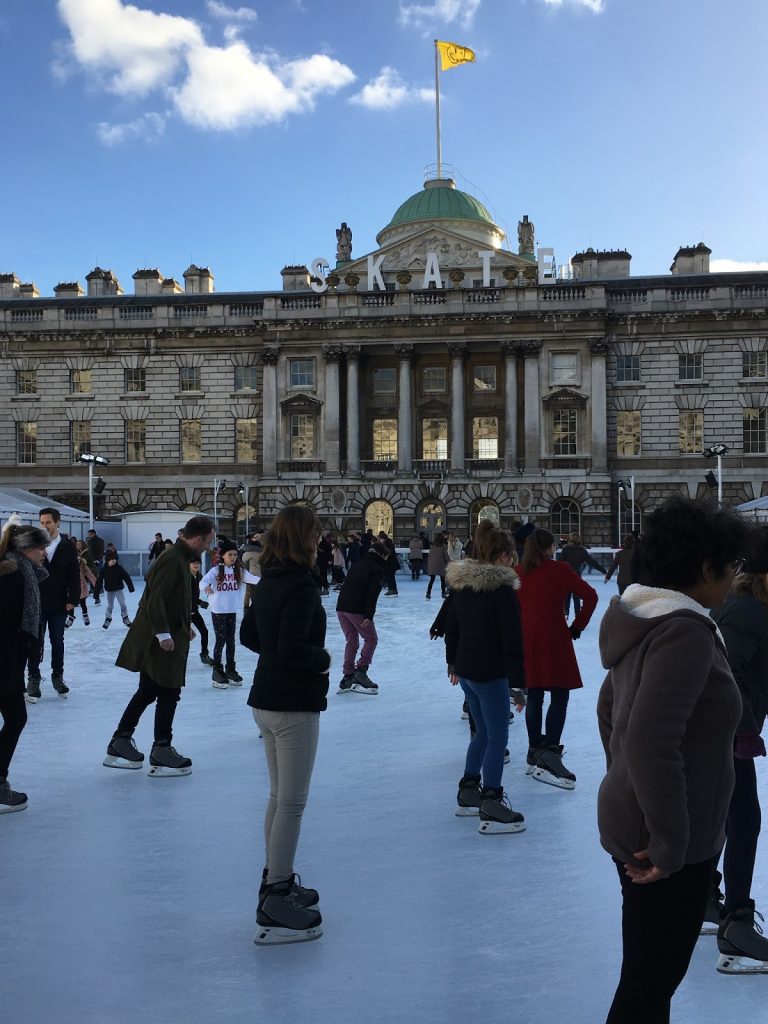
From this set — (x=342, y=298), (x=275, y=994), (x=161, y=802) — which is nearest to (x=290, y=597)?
(x=275, y=994)

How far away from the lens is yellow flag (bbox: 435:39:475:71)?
5662cm

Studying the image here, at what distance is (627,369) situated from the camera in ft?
150

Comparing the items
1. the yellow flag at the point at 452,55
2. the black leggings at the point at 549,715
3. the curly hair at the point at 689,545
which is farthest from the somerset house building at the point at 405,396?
the curly hair at the point at 689,545

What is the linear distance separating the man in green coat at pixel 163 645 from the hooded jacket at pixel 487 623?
2217 mm

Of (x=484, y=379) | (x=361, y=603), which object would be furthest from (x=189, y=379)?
(x=361, y=603)

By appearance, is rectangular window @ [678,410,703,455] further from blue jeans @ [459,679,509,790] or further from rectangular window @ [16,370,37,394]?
blue jeans @ [459,679,509,790]

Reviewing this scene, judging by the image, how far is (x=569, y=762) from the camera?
7.99m

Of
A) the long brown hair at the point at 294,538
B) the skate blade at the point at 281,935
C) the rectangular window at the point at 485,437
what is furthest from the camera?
the rectangular window at the point at 485,437

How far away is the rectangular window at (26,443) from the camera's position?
159 ft

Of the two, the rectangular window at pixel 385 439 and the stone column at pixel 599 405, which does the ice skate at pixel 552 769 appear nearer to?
the stone column at pixel 599 405

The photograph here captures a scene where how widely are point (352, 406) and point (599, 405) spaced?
476 inches

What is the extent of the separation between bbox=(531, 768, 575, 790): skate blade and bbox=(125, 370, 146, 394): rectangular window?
4386 cm

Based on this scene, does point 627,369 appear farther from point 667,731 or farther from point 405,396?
point 667,731

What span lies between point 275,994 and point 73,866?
6.84ft
